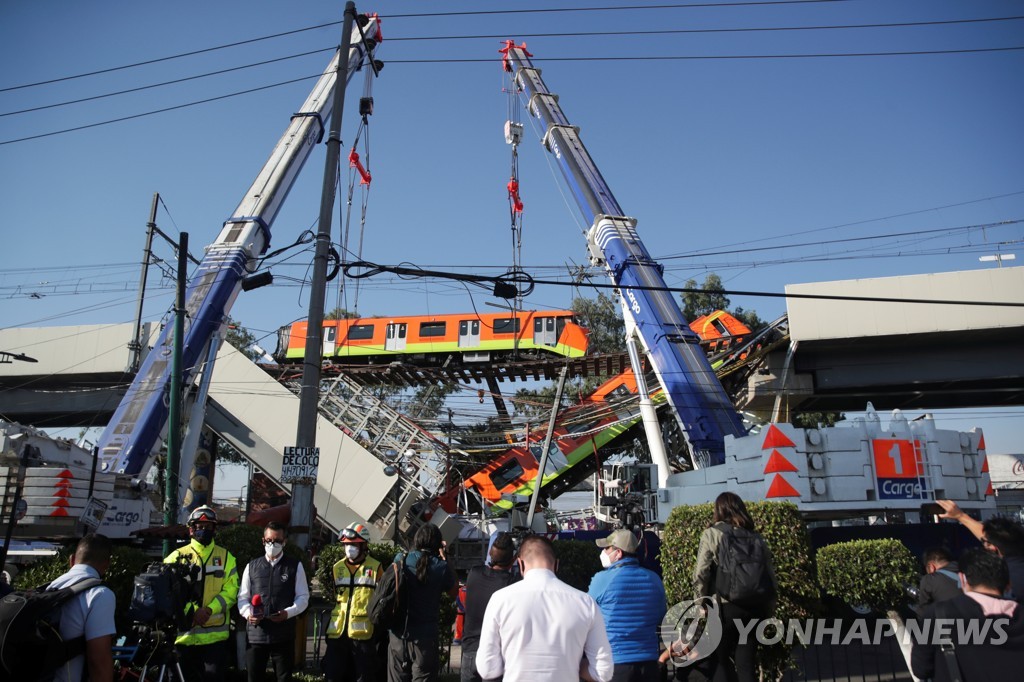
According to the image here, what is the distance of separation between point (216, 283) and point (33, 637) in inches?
704

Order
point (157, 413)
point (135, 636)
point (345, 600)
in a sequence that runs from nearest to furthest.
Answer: point (135, 636) → point (345, 600) → point (157, 413)

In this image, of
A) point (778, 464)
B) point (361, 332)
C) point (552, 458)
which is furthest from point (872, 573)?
point (361, 332)

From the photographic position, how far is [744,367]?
28312mm

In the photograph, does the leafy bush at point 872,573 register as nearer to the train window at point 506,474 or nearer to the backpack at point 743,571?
the backpack at point 743,571

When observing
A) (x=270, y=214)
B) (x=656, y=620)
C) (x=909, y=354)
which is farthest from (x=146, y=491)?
(x=909, y=354)

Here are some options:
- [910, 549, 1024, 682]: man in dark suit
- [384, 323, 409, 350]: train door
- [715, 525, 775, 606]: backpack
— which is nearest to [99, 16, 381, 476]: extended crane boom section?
[384, 323, 409, 350]: train door

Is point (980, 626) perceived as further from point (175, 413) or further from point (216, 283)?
point (216, 283)

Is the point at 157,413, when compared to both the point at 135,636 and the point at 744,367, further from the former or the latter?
the point at 744,367

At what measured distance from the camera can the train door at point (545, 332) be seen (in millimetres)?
33397

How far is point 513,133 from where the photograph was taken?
1141 inches

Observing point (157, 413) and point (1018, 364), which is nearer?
point (157, 413)

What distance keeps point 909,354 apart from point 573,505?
50.0ft

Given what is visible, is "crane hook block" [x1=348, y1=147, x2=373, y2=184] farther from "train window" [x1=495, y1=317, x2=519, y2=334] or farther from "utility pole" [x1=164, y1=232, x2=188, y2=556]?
"train window" [x1=495, y1=317, x2=519, y2=334]

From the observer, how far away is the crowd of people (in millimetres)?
3854
